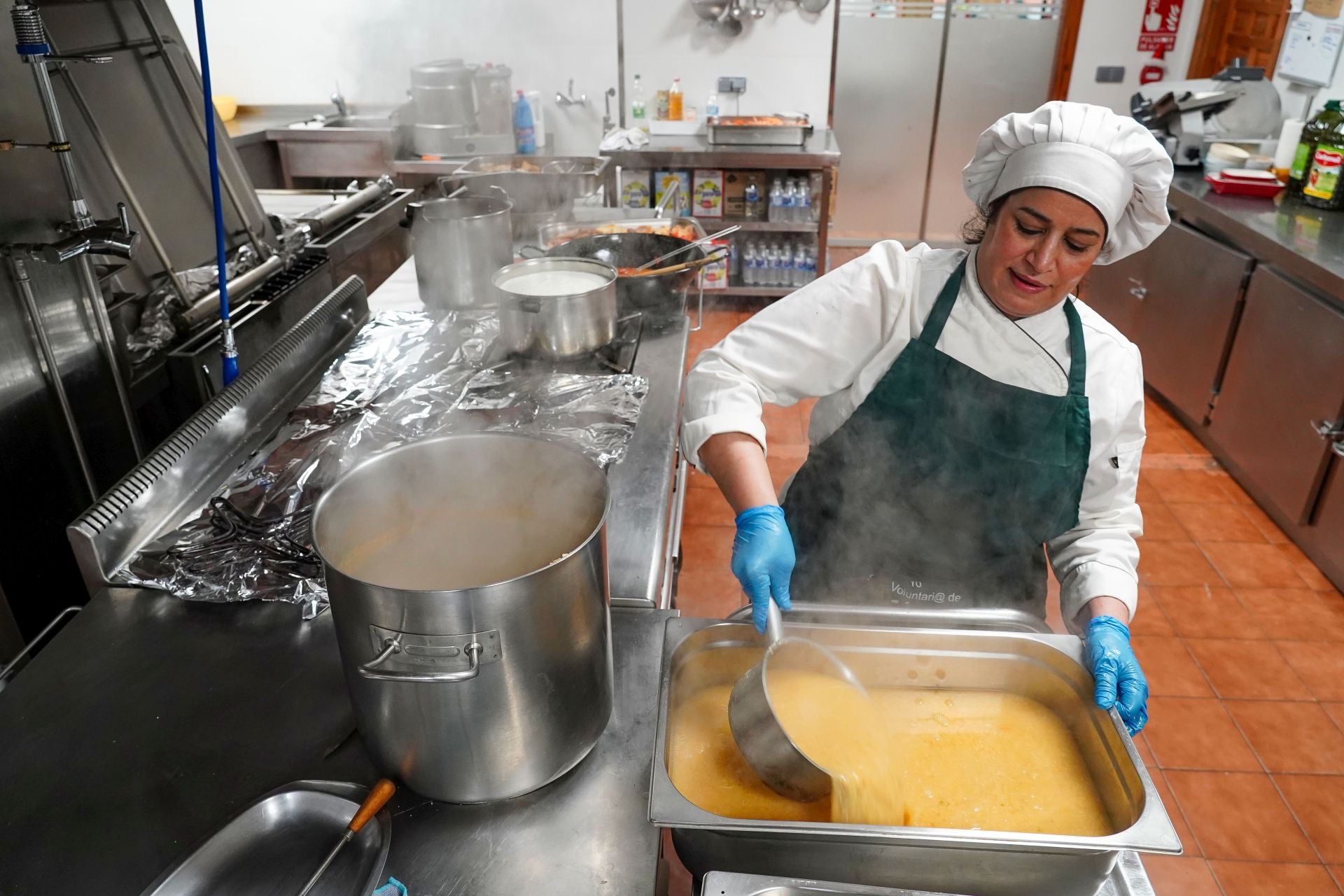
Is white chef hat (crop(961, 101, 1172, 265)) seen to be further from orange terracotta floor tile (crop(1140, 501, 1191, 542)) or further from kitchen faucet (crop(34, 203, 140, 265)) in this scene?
orange terracotta floor tile (crop(1140, 501, 1191, 542))

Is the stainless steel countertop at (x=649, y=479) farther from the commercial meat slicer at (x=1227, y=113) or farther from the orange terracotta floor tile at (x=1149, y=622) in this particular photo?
the commercial meat slicer at (x=1227, y=113)

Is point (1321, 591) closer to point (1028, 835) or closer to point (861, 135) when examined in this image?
point (1028, 835)

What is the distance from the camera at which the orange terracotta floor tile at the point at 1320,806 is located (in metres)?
2.07


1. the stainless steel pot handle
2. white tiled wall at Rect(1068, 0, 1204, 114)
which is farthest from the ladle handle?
white tiled wall at Rect(1068, 0, 1204, 114)

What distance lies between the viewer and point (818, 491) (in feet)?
5.65

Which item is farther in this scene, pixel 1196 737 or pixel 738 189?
pixel 738 189

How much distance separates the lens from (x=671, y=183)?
4.88 meters

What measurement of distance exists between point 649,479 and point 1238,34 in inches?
215

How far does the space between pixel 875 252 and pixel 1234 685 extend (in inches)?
76.9

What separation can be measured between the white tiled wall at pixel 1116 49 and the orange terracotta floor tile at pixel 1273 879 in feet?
16.5

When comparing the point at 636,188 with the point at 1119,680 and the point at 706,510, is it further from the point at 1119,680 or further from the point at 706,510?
the point at 1119,680

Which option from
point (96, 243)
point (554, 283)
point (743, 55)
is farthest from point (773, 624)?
point (743, 55)

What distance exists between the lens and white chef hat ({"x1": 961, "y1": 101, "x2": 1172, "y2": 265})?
133cm

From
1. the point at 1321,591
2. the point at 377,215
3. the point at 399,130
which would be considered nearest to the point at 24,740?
the point at 377,215
